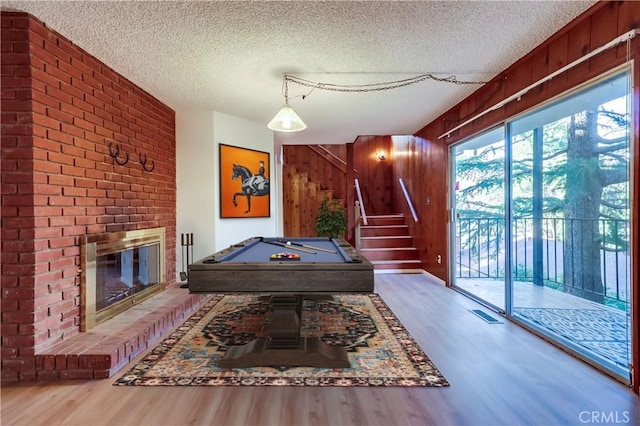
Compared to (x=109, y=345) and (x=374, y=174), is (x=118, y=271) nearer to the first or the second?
(x=109, y=345)

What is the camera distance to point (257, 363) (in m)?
2.19

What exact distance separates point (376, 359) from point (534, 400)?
950 millimetres

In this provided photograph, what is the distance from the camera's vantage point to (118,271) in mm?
3033

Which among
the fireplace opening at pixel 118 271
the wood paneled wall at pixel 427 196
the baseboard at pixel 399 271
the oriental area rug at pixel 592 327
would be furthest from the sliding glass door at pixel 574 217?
the fireplace opening at pixel 118 271

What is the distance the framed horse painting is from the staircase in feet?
6.72

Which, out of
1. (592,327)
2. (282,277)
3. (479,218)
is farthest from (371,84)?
(592,327)

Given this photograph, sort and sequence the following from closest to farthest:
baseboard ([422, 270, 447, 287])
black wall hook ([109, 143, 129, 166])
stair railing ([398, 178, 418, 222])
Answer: black wall hook ([109, 143, 129, 166]) → baseboard ([422, 270, 447, 287]) → stair railing ([398, 178, 418, 222])

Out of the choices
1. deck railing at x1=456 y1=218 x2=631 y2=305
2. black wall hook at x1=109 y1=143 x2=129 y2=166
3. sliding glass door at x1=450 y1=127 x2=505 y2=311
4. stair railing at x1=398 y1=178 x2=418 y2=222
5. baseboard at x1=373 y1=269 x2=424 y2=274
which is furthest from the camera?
stair railing at x1=398 y1=178 x2=418 y2=222

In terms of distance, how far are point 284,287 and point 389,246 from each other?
426cm

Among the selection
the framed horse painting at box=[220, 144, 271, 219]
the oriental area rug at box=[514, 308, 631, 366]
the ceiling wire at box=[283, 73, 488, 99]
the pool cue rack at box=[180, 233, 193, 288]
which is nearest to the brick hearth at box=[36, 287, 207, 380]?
the pool cue rack at box=[180, 233, 193, 288]

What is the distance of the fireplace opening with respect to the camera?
2549mm

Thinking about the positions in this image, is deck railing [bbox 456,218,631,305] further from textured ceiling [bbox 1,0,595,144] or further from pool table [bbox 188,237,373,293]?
pool table [bbox 188,237,373,293]

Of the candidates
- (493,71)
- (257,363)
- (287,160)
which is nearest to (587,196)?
(493,71)

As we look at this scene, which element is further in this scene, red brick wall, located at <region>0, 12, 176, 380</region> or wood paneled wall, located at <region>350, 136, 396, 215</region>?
wood paneled wall, located at <region>350, 136, 396, 215</region>
